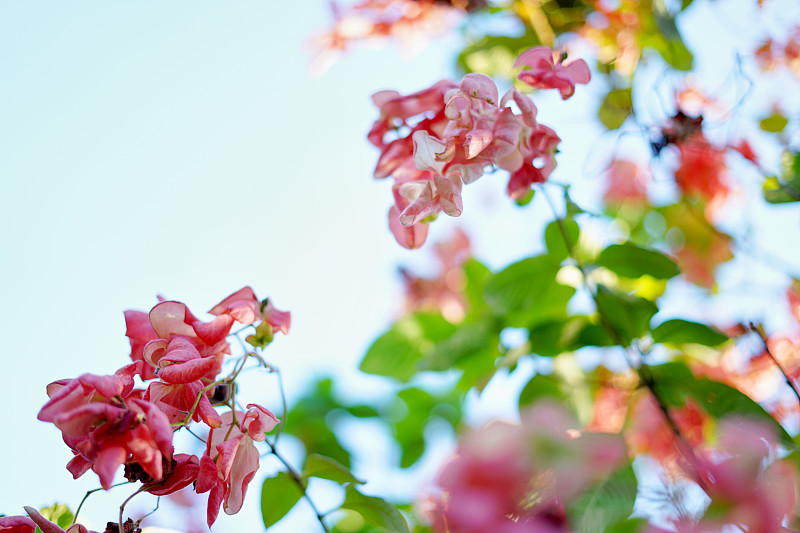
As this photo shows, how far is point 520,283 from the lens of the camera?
0.83 metres

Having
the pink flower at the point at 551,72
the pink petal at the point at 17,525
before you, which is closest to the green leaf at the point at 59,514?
the pink petal at the point at 17,525

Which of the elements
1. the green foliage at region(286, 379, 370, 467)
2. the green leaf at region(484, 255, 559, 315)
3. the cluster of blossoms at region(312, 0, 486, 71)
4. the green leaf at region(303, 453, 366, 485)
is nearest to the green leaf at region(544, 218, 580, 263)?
the green leaf at region(484, 255, 559, 315)

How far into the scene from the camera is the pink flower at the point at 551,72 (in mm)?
606

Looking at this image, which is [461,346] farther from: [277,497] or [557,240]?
[277,497]

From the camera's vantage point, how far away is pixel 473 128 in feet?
1.77

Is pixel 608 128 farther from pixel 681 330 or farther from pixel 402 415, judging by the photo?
pixel 402 415

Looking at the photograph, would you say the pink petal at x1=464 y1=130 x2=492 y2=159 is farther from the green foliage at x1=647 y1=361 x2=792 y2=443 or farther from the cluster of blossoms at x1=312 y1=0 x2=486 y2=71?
the cluster of blossoms at x1=312 y1=0 x2=486 y2=71

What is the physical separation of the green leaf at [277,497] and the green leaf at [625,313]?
1.45ft

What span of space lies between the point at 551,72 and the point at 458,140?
0.14 metres

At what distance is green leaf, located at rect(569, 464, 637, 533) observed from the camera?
540mm

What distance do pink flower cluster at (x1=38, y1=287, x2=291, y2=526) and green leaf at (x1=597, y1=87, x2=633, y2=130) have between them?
0.76 metres

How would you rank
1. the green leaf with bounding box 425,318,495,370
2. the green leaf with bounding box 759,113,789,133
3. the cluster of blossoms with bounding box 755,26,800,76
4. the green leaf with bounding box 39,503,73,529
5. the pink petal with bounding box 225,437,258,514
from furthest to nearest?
1. the cluster of blossoms with bounding box 755,26,800,76
2. the green leaf with bounding box 759,113,789,133
3. the green leaf with bounding box 425,318,495,370
4. the green leaf with bounding box 39,503,73,529
5. the pink petal with bounding box 225,437,258,514

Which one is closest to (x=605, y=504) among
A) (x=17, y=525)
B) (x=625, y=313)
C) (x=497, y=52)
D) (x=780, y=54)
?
(x=625, y=313)

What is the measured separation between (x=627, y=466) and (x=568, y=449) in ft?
0.21
